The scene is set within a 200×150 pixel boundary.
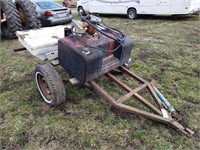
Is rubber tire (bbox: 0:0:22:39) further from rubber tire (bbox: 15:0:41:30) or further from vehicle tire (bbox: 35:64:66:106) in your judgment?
vehicle tire (bbox: 35:64:66:106)

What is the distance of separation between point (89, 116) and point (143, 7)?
8.57 metres

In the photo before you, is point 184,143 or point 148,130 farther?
point 148,130

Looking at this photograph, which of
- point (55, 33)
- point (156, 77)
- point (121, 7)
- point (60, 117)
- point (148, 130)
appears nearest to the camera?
point (148, 130)

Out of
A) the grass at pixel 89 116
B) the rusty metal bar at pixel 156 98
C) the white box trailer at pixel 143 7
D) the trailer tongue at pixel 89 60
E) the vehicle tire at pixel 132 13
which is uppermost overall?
the white box trailer at pixel 143 7

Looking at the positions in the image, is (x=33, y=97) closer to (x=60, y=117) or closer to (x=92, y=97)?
(x=60, y=117)

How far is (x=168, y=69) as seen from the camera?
14.6 feet

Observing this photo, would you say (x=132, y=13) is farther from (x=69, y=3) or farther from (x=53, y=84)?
(x=69, y=3)

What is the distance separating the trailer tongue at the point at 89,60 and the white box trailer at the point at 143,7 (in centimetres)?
722

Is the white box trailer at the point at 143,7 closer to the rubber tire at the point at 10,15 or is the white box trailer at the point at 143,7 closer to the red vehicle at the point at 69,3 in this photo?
the red vehicle at the point at 69,3

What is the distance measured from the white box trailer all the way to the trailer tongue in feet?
23.7

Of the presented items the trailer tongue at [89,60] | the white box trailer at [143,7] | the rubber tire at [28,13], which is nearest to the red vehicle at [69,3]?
the white box trailer at [143,7]

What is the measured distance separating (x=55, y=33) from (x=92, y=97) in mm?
1420

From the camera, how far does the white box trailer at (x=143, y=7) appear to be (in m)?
9.17

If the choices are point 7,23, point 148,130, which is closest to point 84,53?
point 148,130
